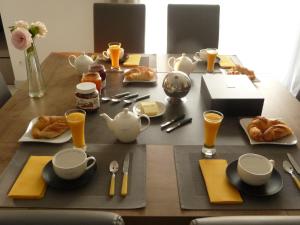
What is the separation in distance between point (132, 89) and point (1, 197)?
2.71 ft

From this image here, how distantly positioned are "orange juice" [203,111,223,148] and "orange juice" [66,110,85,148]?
16.1 inches

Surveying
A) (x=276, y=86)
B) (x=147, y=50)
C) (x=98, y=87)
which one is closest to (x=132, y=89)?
(x=98, y=87)

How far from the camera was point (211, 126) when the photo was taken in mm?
1046

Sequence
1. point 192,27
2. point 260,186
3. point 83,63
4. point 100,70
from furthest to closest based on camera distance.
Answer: point 192,27, point 83,63, point 100,70, point 260,186

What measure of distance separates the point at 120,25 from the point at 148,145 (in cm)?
128

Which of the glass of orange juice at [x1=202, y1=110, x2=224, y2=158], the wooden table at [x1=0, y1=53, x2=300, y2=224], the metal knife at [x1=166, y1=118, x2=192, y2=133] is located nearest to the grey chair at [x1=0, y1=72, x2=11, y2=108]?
the wooden table at [x1=0, y1=53, x2=300, y2=224]

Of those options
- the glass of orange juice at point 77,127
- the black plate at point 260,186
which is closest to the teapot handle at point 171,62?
the glass of orange juice at point 77,127

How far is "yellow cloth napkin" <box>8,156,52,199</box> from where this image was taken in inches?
34.6

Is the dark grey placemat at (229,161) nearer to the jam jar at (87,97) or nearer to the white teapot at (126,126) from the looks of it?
the white teapot at (126,126)

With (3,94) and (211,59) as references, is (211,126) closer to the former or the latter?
(211,59)

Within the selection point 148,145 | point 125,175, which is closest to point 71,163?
point 125,175

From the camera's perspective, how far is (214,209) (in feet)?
2.82

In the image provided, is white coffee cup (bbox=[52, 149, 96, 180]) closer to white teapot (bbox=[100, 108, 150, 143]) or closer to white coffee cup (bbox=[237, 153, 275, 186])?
white teapot (bbox=[100, 108, 150, 143])

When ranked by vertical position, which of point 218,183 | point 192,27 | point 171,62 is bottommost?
point 218,183
